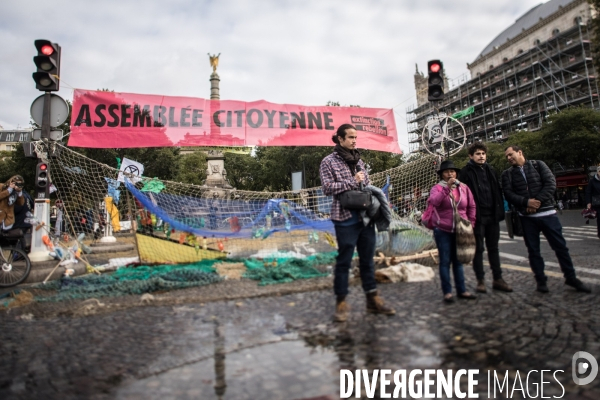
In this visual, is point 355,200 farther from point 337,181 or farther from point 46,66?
point 46,66

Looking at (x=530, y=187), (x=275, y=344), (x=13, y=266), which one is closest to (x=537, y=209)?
(x=530, y=187)

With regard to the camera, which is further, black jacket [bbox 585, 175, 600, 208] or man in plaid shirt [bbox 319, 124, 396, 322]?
black jacket [bbox 585, 175, 600, 208]

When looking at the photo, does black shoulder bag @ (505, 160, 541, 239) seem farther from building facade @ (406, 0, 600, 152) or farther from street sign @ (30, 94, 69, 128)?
building facade @ (406, 0, 600, 152)

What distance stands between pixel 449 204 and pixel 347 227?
1.35 m

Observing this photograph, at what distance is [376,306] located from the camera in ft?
12.3

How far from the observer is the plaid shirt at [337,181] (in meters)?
3.80

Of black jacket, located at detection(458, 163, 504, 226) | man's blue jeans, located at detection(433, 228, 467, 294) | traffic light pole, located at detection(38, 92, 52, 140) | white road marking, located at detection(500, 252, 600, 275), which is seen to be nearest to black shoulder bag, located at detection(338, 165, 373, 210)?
man's blue jeans, located at detection(433, 228, 467, 294)

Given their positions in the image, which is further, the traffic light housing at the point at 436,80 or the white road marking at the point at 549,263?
the traffic light housing at the point at 436,80

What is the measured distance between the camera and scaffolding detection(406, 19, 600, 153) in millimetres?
45531

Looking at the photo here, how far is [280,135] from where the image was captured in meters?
9.94

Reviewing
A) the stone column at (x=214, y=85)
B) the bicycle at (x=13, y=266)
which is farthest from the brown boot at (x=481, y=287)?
the stone column at (x=214, y=85)

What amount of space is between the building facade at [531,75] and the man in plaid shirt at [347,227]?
140ft

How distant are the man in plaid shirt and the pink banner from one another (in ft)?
18.3

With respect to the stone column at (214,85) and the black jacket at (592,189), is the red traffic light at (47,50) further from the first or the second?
the stone column at (214,85)
